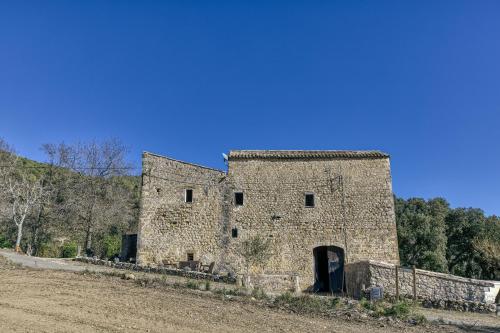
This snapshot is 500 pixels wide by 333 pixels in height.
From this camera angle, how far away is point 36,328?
7188mm

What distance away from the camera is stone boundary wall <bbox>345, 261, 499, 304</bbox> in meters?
13.7

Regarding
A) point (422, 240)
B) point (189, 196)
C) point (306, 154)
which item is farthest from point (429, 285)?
point (422, 240)

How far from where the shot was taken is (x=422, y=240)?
2930cm

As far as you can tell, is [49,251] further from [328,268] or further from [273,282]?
[328,268]

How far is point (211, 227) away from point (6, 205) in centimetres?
1315

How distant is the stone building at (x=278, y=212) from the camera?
19062 mm

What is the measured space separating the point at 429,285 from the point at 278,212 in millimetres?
7526

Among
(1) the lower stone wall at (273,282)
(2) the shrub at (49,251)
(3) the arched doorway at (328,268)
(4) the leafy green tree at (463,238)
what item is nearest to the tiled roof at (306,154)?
(3) the arched doorway at (328,268)

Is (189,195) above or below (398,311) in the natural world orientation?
above

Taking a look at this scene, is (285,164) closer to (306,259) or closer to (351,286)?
(306,259)

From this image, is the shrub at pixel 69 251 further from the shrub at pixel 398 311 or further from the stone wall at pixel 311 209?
the shrub at pixel 398 311

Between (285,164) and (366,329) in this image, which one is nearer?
(366,329)

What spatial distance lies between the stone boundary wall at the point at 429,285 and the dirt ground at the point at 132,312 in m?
4.63

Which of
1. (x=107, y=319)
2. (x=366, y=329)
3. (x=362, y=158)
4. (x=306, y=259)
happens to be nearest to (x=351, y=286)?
(x=306, y=259)
